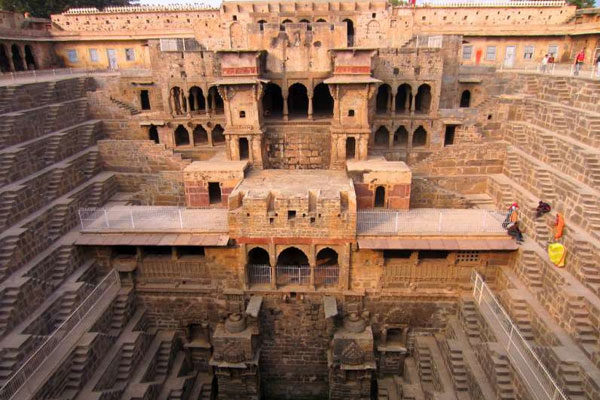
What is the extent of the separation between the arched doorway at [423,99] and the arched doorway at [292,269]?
36.8ft

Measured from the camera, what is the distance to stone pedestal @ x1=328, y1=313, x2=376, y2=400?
1525cm

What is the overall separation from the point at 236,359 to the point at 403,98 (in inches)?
698

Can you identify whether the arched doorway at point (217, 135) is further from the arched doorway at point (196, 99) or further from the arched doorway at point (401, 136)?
the arched doorway at point (401, 136)

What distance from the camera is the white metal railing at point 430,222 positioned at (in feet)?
51.2

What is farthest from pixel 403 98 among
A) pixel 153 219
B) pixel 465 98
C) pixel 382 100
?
pixel 153 219

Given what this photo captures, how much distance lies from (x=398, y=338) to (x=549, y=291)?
637 cm

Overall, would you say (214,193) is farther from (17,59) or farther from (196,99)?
(17,59)

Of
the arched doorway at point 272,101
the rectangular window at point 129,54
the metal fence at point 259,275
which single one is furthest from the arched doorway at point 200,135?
the rectangular window at point 129,54

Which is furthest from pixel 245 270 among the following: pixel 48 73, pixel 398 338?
pixel 48 73

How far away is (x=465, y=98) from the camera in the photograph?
26.9m

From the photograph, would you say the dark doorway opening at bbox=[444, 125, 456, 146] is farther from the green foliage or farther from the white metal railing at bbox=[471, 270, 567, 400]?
the green foliage

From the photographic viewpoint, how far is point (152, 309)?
17.1m

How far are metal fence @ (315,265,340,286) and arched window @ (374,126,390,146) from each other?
973cm

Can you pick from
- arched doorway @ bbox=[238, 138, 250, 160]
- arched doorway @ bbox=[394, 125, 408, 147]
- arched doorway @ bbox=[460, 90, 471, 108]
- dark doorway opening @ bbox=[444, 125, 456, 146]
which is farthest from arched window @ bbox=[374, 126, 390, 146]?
arched doorway @ bbox=[238, 138, 250, 160]
